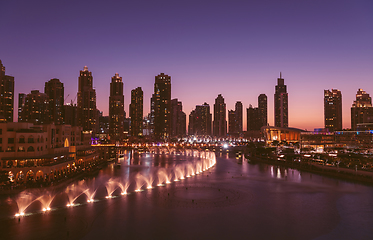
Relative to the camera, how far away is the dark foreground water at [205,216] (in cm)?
2739

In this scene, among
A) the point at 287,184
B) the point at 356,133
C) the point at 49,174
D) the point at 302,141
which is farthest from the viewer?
the point at 302,141

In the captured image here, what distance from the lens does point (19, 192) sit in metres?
41.4

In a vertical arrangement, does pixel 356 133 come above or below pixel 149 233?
above

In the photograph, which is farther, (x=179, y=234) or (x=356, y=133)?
(x=356, y=133)

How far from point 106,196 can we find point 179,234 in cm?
1894

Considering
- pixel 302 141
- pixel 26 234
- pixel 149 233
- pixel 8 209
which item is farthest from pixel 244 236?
pixel 302 141

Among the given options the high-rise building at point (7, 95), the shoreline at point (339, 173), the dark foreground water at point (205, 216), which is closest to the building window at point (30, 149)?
the dark foreground water at point (205, 216)

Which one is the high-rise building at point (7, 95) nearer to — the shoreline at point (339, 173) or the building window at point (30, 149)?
the building window at point (30, 149)

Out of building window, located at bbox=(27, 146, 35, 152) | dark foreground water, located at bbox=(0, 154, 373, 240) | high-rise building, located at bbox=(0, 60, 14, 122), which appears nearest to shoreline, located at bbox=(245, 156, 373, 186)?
dark foreground water, located at bbox=(0, 154, 373, 240)

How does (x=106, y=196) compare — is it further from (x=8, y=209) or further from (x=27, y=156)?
(x=27, y=156)

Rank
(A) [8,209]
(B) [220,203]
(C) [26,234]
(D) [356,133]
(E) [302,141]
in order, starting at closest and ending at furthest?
(C) [26,234], (A) [8,209], (B) [220,203], (D) [356,133], (E) [302,141]

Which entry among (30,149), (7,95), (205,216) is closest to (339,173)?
(205,216)

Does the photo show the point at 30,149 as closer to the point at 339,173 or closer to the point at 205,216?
the point at 205,216

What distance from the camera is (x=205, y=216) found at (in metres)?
32.5
